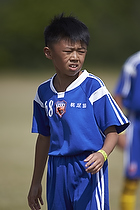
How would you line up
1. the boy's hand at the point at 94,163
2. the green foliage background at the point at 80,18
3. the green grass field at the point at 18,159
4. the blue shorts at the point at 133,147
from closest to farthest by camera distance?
the boy's hand at the point at 94,163 < the blue shorts at the point at 133,147 < the green grass field at the point at 18,159 < the green foliage background at the point at 80,18

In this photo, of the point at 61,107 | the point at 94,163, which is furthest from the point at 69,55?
the point at 94,163

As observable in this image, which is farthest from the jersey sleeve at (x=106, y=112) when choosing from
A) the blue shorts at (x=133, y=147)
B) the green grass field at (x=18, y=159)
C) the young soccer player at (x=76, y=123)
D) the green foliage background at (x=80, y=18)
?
the green foliage background at (x=80, y=18)

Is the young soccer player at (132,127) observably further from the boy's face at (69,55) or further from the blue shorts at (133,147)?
the boy's face at (69,55)

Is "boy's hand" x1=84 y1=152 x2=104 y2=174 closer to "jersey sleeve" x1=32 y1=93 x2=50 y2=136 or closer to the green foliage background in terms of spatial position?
"jersey sleeve" x1=32 y1=93 x2=50 y2=136

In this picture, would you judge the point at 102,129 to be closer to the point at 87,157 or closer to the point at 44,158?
the point at 87,157

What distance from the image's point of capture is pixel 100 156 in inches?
120

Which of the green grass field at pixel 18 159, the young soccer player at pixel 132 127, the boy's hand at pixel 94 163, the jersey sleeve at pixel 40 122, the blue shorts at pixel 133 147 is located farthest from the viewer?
the green grass field at pixel 18 159

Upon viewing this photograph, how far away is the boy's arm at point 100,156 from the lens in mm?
2996

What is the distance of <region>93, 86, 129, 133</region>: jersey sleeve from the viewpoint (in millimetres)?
3168

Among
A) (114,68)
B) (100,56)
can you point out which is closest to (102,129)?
(114,68)

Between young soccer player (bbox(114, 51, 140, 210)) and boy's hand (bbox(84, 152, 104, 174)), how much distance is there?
2184 millimetres

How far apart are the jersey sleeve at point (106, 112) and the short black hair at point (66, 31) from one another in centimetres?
32

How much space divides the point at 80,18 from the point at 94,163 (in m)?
31.2

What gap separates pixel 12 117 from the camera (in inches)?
525
